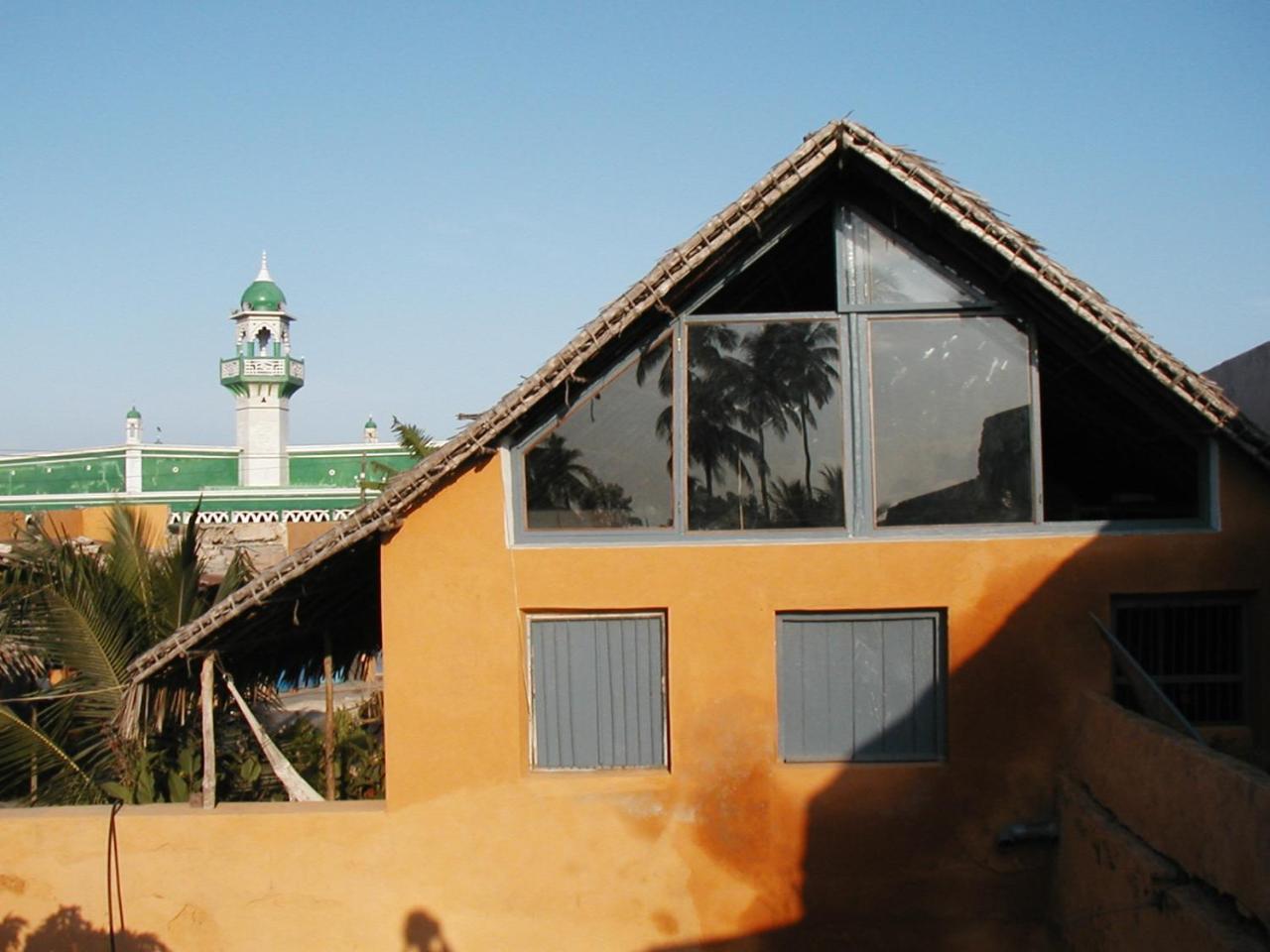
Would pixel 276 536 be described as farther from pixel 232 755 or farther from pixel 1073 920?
pixel 1073 920

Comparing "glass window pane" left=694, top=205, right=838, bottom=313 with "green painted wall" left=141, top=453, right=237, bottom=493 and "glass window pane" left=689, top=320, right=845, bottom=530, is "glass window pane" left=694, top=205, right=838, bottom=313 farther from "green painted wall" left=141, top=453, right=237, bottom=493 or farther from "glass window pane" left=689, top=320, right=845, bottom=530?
"green painted wall" left=141, top=453, right=237, bottom=493

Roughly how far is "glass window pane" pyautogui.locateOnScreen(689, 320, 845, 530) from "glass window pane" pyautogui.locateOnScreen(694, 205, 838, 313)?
34cm

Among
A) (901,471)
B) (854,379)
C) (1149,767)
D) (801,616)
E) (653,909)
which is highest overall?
(854,379)

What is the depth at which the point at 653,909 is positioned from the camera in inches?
313

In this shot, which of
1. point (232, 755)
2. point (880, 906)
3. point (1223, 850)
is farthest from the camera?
point (232, 755)

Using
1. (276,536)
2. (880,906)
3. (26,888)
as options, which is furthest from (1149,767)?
(276,536)

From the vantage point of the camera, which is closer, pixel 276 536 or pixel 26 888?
pixel 26 888

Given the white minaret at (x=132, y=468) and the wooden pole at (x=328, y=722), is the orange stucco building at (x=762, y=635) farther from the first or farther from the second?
the white minaret at (x=132, y=468)

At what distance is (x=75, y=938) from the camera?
322 inches

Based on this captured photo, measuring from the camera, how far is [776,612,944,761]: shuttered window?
805 cm

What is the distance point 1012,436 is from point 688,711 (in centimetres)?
296

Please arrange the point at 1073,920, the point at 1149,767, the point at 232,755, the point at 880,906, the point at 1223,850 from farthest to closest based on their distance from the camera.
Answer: the point at 232,755
the point at 880,906
the point at 1073,920
the point at 1149,767
the point at 1223,850

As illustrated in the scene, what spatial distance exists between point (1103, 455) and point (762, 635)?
295cm

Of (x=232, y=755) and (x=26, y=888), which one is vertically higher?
(x=232, y=755)
